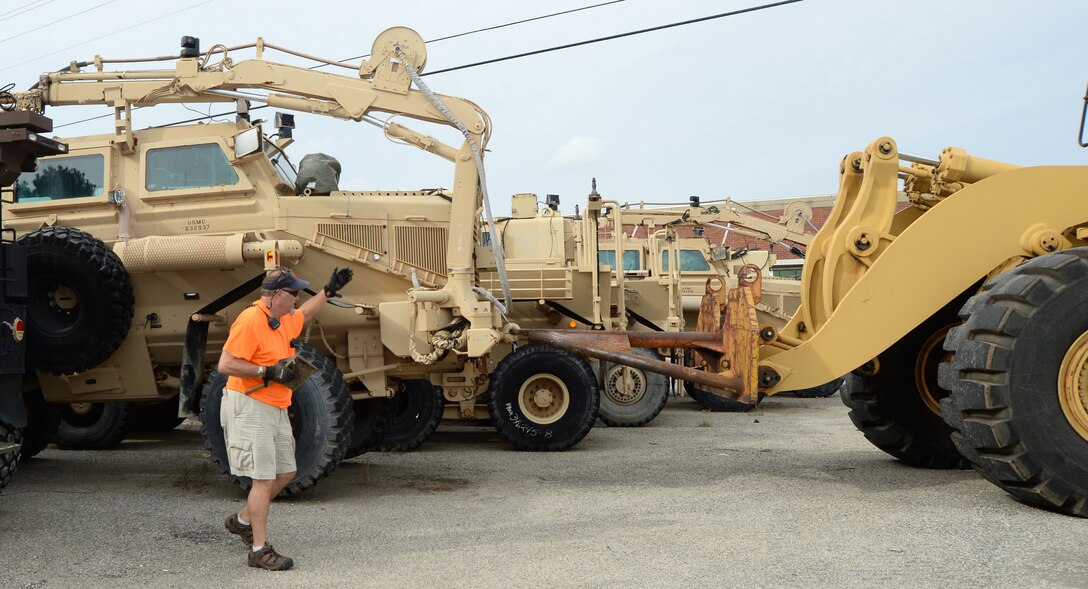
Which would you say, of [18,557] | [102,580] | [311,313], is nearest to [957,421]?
[311,313]

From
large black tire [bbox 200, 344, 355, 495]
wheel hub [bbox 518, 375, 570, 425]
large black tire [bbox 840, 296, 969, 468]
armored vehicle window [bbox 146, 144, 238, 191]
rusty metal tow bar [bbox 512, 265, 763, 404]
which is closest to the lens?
large black tire [bbox 200, 344, 355, 495]

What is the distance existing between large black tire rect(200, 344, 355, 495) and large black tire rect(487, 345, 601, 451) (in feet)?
10.2

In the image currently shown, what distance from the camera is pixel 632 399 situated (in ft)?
43.4

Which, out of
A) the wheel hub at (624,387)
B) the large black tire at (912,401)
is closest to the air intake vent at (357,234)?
the large black tire at (912,401)

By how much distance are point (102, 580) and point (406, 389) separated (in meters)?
5.80

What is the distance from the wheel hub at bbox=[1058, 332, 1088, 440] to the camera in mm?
6547

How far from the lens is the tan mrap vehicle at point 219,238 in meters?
8.00

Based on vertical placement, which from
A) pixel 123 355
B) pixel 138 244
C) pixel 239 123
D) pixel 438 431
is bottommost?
pixel 438 431

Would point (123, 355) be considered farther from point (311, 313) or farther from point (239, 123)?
point (311, 313)

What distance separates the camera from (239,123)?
8.69m

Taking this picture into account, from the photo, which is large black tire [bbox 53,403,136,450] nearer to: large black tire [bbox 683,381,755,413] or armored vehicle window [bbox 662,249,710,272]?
large black tire [bbox 683,381,755,413]

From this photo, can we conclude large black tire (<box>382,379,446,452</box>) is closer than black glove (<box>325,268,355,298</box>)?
No

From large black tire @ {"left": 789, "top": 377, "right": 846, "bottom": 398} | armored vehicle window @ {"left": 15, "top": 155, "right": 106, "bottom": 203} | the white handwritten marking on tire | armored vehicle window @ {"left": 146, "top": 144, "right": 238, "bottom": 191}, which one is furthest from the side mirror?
large black tire @ {"left": 789, "top": 377, "right": 846, "bottom": 398}

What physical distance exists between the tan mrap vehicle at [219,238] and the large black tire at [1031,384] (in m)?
3.65
